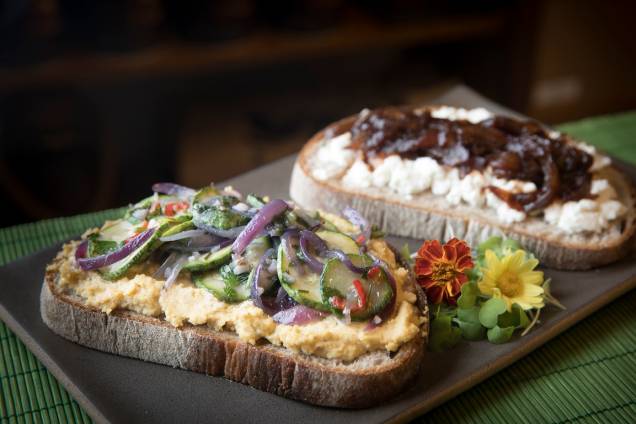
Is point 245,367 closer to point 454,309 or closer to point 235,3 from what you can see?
point 454,309

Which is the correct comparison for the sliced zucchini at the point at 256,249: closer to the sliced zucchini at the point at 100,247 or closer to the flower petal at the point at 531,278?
the sliced zucchini at the point at 100,247

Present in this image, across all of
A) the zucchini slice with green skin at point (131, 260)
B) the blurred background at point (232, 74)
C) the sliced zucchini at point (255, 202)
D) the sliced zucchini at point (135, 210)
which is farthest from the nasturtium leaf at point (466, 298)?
the blurred background at point (232, 74)

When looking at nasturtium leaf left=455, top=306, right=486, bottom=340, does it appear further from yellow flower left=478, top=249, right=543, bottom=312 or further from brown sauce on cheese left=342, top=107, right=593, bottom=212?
brown sauce on cheese left=342, top=107, right=593, bottom=212

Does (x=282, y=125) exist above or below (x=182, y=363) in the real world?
below

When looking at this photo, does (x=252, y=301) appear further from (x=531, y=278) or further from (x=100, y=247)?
(x=531, y=278)

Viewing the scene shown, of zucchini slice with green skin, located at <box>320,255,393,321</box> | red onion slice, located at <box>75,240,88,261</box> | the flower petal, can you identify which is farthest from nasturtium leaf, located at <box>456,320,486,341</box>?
red onion slice, located at <box>75,240,88,261</box>

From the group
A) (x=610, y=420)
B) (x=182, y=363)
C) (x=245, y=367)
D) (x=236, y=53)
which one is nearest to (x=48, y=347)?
(x=182, y=363)

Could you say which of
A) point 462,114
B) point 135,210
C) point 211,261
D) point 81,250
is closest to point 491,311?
point 211,261
